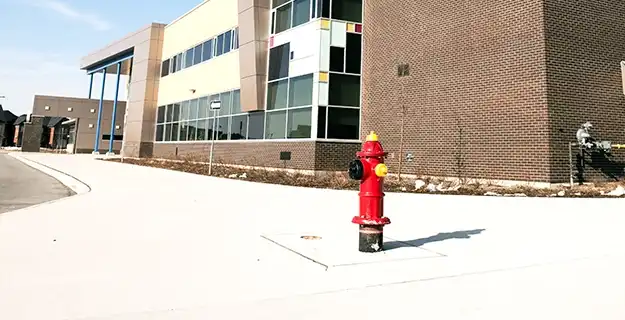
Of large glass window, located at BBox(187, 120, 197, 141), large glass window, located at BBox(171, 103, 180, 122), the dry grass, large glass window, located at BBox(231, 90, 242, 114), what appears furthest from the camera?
large glass window, located at BBox(171, 103, 180, 122)

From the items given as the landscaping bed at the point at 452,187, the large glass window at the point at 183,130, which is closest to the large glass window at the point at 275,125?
the landscaping bed at the point at 452,187

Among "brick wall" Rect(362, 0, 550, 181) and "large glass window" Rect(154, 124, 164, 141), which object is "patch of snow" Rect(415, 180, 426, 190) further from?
"large glass window" Rect(154, 124, 164, 141)

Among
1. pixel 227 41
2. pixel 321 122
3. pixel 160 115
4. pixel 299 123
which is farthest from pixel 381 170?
pixel 160 115

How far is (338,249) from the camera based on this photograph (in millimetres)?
4461

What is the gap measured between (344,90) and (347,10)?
3.51 metres

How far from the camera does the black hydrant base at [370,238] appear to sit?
4297 mm

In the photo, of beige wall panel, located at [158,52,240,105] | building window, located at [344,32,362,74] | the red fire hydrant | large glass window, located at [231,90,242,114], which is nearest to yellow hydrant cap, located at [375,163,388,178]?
the red fire hydrant

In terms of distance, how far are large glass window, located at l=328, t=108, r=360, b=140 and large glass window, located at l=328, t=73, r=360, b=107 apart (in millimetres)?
311

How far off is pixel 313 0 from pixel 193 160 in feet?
41.1

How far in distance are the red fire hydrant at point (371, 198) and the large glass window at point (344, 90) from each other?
41.0 feet

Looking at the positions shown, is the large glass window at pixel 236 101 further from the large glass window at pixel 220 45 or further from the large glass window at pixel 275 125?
the large glass window at pixel 220 45

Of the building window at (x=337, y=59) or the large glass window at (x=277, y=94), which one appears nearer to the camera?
the building window at (x=337, y=59)

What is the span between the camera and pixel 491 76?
12.3 metres

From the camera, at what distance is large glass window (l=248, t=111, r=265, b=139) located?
19520 millimetres
